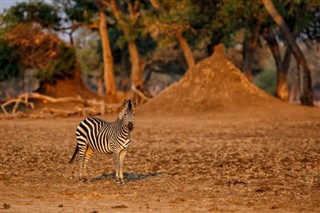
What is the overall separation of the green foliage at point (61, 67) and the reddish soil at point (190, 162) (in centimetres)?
1451

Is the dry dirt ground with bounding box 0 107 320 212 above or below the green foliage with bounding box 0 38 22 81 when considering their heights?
below

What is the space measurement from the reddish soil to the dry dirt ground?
0.06ft

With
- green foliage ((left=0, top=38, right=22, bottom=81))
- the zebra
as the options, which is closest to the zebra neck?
the zebra

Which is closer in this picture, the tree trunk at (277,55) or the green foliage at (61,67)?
the tree trunk at (277,55)

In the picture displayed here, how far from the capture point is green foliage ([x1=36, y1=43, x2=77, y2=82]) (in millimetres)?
51128

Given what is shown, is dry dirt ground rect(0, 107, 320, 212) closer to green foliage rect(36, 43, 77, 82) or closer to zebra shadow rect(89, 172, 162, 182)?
zebra shadow rect(89, 172, 162, 182)

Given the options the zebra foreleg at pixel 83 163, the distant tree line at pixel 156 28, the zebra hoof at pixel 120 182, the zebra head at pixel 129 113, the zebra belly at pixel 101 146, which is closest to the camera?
the zebra head at pixel 129 113

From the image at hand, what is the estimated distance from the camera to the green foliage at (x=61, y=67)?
168 ft

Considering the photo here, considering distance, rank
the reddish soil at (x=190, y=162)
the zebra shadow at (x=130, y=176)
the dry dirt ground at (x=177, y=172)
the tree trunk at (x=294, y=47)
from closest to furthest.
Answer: the dry dirt ground at (x=177, y=172)
the reddish soil at (x=190, y=162)
the zebra shadow at (x=130, y=176)
the tree trunk at (x=294, y=47)

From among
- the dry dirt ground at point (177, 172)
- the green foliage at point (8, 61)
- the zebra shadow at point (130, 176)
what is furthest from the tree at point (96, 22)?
the zebra shadow at point (130, 176)

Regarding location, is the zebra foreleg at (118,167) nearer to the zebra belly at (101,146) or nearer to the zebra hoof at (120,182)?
the zebra hoof at (120,182)

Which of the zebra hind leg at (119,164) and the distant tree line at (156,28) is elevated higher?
the distant tree line at (156,28)

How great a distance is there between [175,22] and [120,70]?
3187cm

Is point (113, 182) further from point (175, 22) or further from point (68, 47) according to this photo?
point (68, 47)
